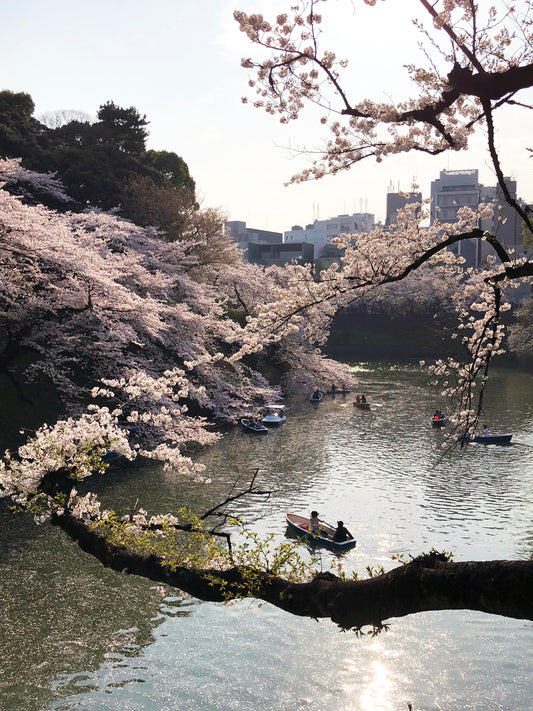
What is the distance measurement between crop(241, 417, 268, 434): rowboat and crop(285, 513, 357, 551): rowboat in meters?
12.5

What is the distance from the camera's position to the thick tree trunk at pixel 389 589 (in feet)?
13.1

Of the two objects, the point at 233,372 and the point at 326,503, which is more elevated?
the point at 233,372

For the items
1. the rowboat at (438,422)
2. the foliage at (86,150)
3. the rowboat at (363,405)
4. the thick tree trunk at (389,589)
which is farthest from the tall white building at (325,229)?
the thick tree trunk at (389,589)

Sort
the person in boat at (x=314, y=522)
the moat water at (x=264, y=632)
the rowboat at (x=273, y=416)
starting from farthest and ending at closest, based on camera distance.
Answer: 1. the rowboat at (x=273, y=416)
2. the person in boat at (x=314, y=522)
3. the moat water at (x=264, y=632)

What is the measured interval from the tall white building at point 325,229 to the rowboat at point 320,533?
143491 mm

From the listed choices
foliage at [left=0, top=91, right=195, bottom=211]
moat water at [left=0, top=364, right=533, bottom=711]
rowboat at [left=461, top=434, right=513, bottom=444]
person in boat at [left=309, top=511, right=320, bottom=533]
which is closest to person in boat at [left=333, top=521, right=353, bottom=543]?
moat water at [left=0, top=364, right=533, bottom=711]

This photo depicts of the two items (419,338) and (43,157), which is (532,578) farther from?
(419,338)

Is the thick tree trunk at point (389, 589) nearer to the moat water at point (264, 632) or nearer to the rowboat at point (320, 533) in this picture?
the moat water at point (264, 632)

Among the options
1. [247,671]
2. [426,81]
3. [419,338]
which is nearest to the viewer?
[426,81]

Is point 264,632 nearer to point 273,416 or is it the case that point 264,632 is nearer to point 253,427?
point 253,427

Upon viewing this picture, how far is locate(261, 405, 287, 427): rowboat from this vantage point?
34278mm

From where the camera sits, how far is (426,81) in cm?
670

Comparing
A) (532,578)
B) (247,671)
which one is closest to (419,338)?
(247,671)

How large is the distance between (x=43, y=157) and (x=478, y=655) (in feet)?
127
